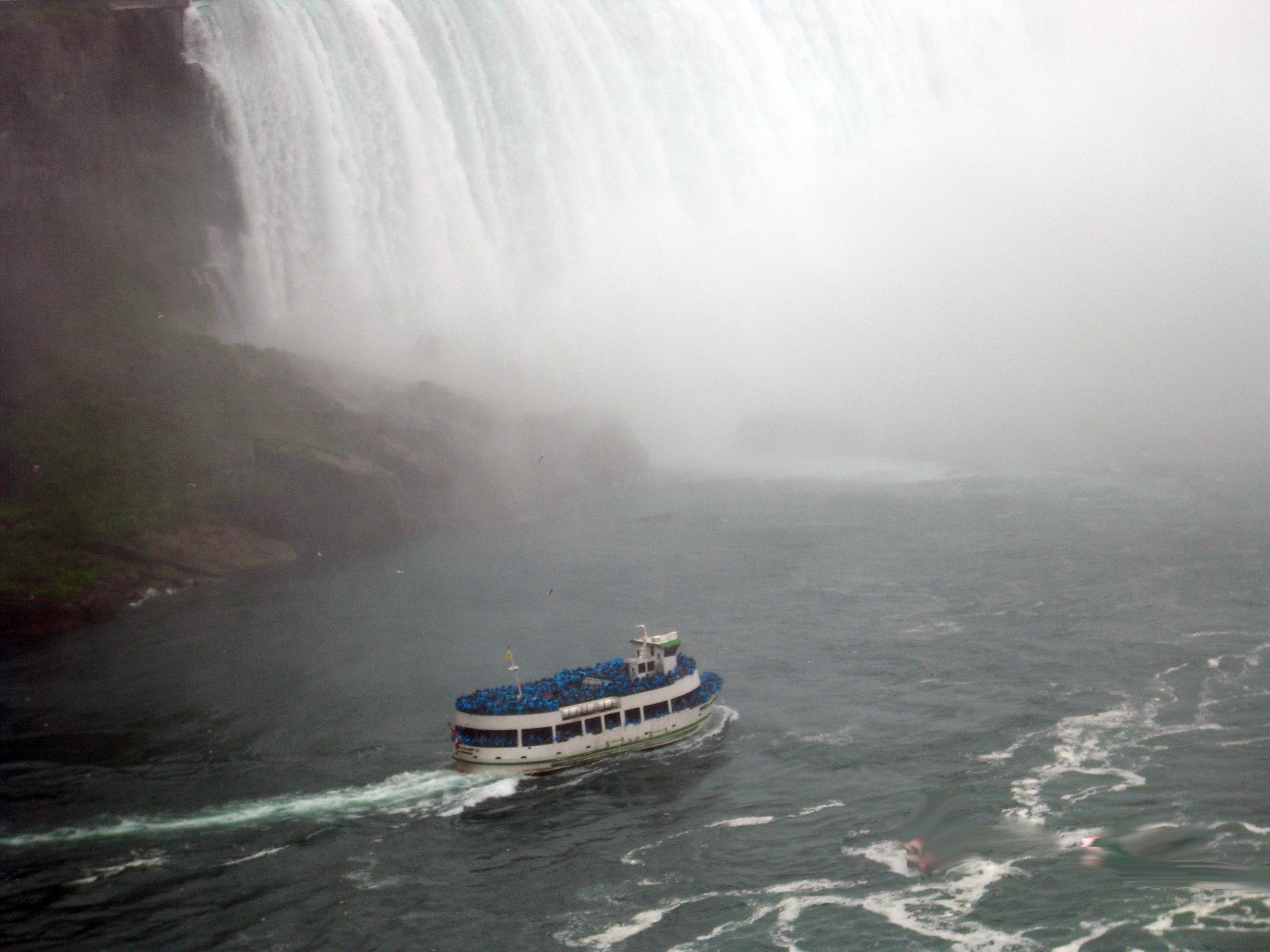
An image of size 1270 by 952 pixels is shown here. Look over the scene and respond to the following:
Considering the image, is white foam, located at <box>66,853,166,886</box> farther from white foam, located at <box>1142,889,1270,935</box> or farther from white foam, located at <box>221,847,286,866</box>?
white foam, located at <box>1142,889,1270,935</box>

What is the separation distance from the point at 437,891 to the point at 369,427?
171 feet

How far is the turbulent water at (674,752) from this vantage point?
109ft

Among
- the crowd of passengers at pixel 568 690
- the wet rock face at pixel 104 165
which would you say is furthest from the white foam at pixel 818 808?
the wet rock face at pixel 104 165

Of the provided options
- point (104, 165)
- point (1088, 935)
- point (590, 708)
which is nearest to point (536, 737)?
point (590, 708)

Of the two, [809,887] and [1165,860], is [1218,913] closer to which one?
[1165,860]

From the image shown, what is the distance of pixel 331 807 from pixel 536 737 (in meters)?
7.33

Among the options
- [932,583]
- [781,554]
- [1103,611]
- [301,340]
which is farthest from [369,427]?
[1103,611]

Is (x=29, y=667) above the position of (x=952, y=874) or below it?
above

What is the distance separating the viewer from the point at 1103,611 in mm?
58094

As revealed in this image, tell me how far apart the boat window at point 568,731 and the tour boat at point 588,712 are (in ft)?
0.10

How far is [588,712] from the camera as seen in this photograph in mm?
44938

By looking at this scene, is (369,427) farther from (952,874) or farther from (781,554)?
(952,874)

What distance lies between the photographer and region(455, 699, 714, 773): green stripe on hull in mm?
43156

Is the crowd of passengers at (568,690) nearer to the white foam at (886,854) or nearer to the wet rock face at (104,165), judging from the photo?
the white foam at (886,854)
